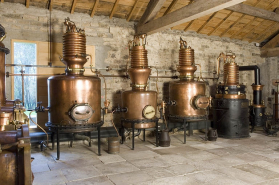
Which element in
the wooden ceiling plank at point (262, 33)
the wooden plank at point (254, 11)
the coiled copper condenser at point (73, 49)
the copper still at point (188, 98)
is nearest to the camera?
the coiled copper condenser at point (73, 49)

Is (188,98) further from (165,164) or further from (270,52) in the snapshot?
(270,52)

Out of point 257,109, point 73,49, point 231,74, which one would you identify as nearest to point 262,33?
point 257,109

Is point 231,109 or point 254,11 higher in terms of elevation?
point 254,11

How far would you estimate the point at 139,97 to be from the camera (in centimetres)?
519

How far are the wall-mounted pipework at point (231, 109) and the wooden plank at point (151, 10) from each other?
2378 mm

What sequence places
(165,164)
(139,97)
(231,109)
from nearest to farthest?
(165,164) < (139,97) < (231,109)

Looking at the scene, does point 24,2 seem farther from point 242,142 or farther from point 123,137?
point 242,142

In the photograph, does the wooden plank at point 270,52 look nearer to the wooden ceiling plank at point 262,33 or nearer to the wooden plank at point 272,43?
the wooden plank at point 272,43

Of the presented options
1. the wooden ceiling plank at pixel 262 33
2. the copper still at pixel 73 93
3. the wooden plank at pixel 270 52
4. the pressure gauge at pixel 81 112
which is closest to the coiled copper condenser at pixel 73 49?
the copper still at pixel 73 93

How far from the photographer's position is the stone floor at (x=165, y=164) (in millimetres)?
3428

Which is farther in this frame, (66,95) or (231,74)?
(231,74)

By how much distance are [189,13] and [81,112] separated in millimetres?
2766

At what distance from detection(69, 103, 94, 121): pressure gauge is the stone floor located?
0.74 metres

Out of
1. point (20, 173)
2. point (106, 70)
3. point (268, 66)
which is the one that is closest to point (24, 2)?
point (106, 70)
